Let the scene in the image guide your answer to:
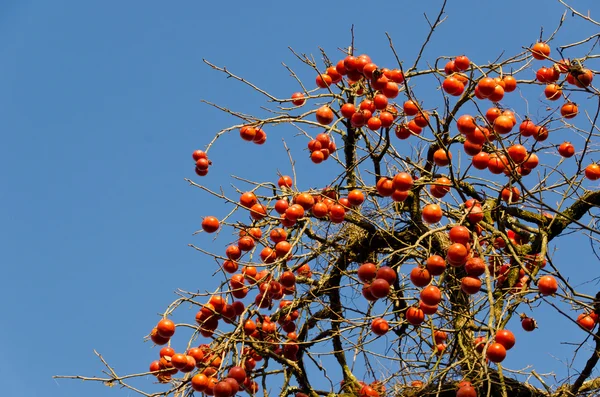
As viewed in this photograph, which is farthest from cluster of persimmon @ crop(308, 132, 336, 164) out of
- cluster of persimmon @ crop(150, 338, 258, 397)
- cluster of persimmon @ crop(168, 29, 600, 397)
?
cluster of persimmon @ crop(150, 338, 258, 397)

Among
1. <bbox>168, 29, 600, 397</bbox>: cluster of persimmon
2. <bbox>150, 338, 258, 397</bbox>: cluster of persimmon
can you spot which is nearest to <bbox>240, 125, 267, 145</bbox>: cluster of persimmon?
<bbox>168, 29, 600, 397</bbox>: cluster of persimmon

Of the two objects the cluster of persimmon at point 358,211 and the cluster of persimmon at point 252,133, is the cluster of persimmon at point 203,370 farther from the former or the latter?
the cluster of persimmon at point 252,133

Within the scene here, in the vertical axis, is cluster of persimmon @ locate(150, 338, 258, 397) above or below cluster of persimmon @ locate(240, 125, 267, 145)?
below

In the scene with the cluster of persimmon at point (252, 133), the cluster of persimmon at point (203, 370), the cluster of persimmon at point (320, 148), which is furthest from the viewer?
the cluster of persimmon at point (252, 133)

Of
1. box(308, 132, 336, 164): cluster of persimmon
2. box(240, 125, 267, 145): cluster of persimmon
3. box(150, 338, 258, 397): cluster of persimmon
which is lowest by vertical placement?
box(150, 338, 258, 397): cluster of persimmon

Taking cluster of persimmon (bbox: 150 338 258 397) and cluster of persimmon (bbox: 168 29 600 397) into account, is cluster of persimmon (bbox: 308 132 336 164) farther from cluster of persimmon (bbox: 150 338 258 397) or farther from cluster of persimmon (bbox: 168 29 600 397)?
cluster of persimmon (bbox: 150 338 258 397)

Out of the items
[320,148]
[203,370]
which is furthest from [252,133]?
[203,370]

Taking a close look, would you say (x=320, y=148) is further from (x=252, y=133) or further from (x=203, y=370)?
(x=203, y=370)

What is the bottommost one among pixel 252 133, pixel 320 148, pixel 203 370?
pixel 203 370

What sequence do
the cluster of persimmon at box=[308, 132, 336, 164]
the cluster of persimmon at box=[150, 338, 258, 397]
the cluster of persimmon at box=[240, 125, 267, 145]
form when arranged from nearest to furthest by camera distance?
the cluster of persimmon at box=[150, 338, 258, 397] < the cluster of persimmon at box=[308, 132, 336, 164] < the cluster of persimmon at box=[240, 125, 267, 145]

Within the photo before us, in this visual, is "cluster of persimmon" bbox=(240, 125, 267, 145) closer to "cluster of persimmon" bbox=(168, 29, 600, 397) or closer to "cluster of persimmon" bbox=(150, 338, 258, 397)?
"cluster of persimmon" bbox=(168, 29, 600, 397)

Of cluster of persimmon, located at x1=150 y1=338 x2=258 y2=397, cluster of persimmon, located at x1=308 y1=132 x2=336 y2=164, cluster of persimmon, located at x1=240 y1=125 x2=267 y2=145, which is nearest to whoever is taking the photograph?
cluster of persimmon, located at x1=150 y1=338 x2=258 y2=397

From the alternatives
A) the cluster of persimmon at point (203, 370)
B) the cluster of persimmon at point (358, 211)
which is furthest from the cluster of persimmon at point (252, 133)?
the cluster of persimmon at point (203, 370)

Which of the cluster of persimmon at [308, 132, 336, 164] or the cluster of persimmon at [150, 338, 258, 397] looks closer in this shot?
the cluster of persimmon at [150, 338, 258, 397]
